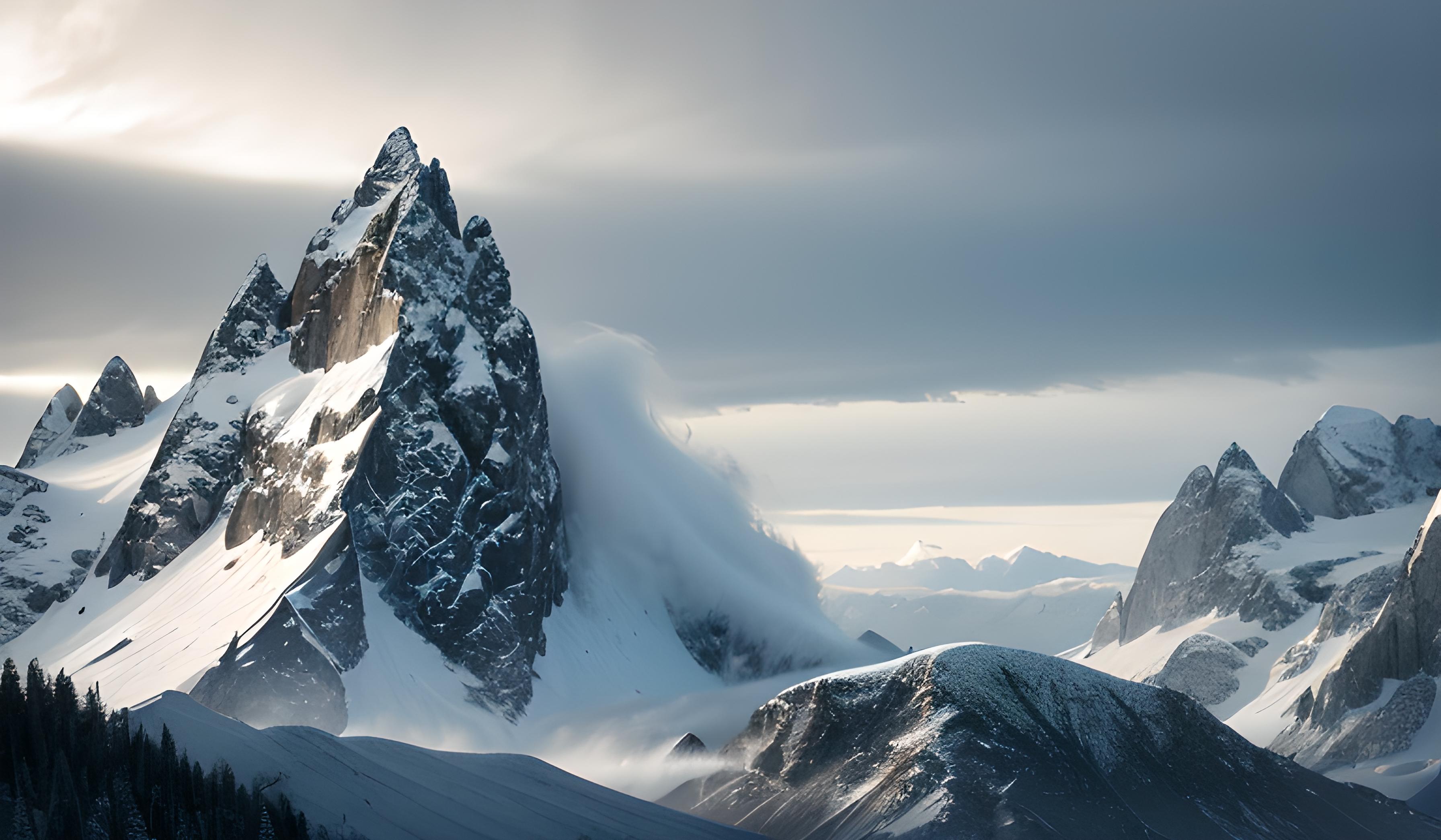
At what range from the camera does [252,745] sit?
193750 millimetres

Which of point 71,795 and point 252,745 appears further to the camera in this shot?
point 252,745

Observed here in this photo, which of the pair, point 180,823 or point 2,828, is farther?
point 180,823

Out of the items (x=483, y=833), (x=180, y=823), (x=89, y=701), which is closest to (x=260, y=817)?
(x=180, y=823)

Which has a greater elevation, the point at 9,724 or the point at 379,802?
the point at 9,724

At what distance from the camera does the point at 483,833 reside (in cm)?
19975

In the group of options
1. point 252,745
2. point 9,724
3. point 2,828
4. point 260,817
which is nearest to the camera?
point 2,828

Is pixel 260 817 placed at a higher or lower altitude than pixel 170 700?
lower

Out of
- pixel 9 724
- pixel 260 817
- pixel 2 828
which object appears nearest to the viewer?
pixel 2 828

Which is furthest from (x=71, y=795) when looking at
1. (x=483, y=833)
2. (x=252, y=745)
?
(x=483, y=833)

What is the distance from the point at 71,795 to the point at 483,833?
194 ft

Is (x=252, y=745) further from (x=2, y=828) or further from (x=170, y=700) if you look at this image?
(x=2, y=828)

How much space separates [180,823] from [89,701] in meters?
19.9

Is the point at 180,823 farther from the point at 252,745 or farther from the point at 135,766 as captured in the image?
the point at 252,745

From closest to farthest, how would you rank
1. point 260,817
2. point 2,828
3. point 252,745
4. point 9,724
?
point 2,828 → point 9,724 → point 260,817 → point 252,745
